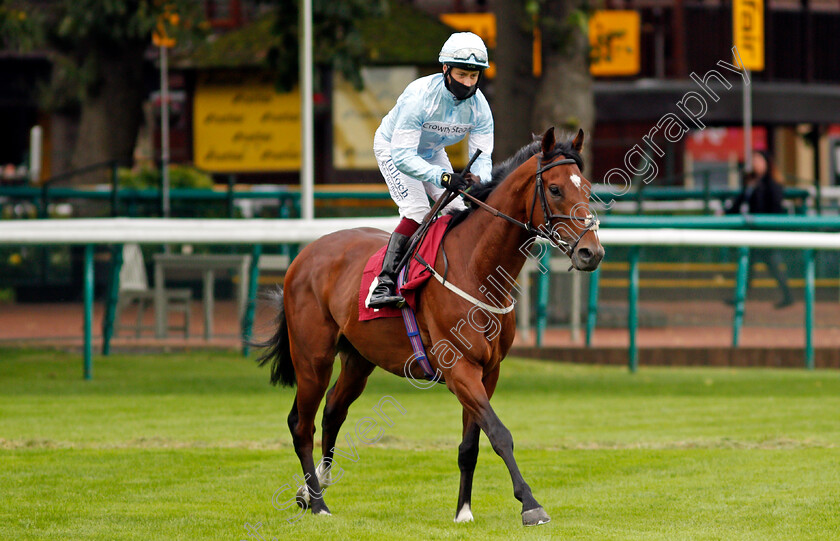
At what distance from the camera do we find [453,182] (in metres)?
6.31

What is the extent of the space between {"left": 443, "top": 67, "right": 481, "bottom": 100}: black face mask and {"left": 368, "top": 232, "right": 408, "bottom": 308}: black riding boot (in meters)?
0.78

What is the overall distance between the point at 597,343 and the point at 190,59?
923 cm

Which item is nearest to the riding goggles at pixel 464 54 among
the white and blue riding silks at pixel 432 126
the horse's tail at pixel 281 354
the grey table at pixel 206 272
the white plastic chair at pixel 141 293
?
the white and blue riding silks at pixel 432 126

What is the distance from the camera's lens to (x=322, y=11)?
607 inches

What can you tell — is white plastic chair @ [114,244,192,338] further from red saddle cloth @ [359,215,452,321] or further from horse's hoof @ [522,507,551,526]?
horse's hoof @ [522,507,551,526]

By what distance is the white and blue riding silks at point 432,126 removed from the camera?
642cm

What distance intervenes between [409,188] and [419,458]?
1.90 metres

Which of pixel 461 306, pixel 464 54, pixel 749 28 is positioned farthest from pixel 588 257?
pixel 749 28

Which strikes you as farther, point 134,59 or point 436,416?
point 134,59

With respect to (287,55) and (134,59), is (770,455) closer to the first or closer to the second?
(287,55)

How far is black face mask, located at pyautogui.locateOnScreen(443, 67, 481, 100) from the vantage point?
6352 millimetres

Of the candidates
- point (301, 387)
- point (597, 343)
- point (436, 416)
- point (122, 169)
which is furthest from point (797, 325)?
point (122, 169)

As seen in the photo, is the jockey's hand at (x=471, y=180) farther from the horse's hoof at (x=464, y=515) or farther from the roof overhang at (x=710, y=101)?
the roof overhang at (x=710, y=101)

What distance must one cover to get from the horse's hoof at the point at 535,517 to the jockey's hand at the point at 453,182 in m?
1.64
